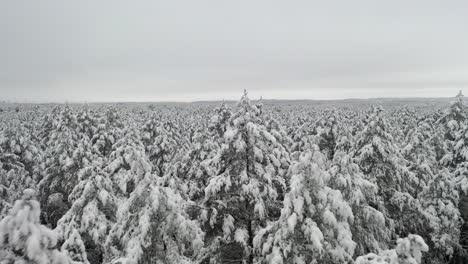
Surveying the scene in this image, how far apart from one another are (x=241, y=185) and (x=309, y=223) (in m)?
4.21

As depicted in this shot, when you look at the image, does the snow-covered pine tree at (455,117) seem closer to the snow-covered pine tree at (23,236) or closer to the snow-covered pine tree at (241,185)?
the snow-covered pine tree at (241,185)

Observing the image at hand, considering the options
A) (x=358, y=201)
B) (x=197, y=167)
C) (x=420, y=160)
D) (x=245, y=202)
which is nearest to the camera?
(x=358, y=201)

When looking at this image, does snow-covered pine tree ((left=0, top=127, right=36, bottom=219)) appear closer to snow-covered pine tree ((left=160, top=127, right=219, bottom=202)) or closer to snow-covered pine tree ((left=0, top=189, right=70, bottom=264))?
snow-covered pine tree ((left=160, top=127, right=219, bottom=202))

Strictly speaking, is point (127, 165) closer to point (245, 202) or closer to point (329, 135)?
point (245, 202)

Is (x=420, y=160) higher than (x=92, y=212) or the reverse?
higher

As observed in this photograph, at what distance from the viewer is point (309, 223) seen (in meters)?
9.17

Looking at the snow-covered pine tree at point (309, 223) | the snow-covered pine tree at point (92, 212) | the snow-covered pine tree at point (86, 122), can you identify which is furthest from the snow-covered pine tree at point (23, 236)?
the snow-covered pine tree at point (86, 122)

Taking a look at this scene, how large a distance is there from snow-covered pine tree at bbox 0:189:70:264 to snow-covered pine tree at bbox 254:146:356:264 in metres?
5.72

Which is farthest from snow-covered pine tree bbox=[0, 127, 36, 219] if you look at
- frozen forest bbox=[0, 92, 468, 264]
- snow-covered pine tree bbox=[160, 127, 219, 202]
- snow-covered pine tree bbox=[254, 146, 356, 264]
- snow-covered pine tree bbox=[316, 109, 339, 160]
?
snow-covered pine tree bbox=[316, 109, 339, 160]

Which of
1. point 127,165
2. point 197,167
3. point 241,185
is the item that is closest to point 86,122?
point 127,165

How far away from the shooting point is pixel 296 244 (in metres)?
9.61

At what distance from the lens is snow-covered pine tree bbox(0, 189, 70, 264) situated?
500 cm

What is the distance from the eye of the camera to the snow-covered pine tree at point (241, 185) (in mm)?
12742

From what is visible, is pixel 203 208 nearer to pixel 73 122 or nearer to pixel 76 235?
pixel 76 235
